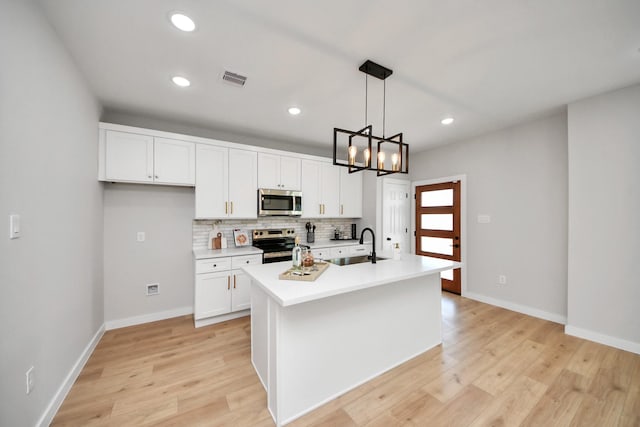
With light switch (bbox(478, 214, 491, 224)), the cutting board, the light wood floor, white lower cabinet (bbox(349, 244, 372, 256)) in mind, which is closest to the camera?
the light wood floor

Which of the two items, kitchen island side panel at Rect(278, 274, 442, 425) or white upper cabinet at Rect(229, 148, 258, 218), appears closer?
kitchen island side panel at Rect(278, 274, 442, 425)

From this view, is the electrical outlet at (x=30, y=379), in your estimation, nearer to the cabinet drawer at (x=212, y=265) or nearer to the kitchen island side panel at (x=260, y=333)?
the kitchen island side panel at (x=260, y=333)

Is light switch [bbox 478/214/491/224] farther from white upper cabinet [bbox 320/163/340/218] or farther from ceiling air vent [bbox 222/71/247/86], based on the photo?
ceiling air vent [bbox 222/71/247/86]

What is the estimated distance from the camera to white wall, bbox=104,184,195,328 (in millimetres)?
3031

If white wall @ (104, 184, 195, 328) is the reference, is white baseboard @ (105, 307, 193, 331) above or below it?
below

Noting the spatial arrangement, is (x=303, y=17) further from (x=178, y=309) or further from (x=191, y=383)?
(x=178, y=309)

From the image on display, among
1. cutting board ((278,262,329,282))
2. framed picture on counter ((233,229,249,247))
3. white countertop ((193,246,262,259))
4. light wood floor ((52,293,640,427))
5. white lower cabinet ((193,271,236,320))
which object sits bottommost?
light wood floor ((52,293,640,427))

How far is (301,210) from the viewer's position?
4055 mm

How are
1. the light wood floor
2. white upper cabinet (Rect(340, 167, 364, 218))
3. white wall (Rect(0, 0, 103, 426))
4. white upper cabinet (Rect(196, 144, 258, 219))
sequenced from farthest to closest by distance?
white upper cabinet (Rect(340, 167, 364, 218)), white upper cabinet (Rect(196, 144, 258, 219)), the light wood floor, white wall (Rect(0, 0, 103, 426))

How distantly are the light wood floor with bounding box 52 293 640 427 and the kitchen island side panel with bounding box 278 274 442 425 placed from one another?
3.8 inches

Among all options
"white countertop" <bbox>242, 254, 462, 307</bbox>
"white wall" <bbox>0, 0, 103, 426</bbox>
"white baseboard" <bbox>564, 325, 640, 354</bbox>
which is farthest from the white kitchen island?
"white baseboard" <bbox>564, 325, 640, 354</bbox>

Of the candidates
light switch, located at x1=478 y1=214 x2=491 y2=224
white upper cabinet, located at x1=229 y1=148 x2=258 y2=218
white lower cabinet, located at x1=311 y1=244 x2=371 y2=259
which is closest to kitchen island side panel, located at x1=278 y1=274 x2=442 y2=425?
white lower cabinet, located at x1=311 y1=244 x2=371 y2=259

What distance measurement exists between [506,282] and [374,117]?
Answer: 3.18 meters

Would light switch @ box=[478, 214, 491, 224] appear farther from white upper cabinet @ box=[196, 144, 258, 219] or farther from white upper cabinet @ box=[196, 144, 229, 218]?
white upper cabinet @ box=[196, 144, 229, 218]
